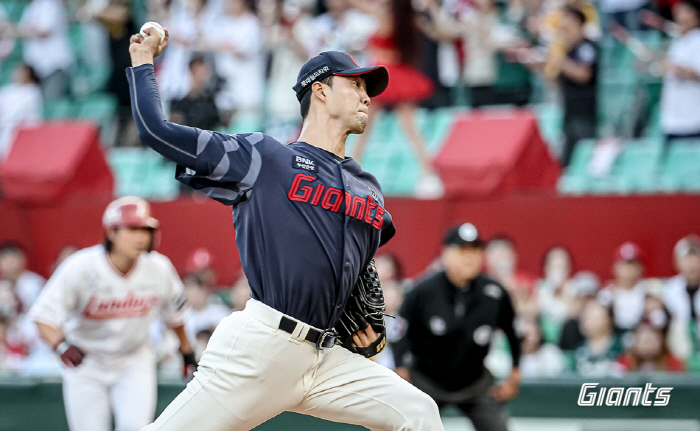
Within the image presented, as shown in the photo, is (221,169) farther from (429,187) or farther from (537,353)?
(429,187)

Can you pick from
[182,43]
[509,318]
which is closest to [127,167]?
[182,43]

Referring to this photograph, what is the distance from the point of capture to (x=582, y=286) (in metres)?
7.82

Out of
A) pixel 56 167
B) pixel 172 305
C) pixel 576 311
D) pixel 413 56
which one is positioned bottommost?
pixel 576 311

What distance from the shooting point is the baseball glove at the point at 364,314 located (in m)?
3.94

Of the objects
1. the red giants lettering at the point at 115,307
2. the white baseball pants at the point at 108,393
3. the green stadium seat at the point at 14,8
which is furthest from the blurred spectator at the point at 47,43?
the white baseball pants at the point at 108,393

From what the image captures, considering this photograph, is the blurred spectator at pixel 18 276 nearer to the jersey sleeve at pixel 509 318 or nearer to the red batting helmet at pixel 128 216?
the red batting helmet at pixel 128 216

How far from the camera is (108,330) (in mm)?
5922

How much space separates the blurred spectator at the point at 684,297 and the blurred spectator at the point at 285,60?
4.32 m

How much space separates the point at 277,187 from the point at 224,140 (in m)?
0.28

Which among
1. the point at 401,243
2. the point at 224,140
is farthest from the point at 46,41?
the point at 224,140

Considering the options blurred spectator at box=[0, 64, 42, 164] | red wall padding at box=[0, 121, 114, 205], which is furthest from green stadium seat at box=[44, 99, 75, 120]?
red wall padding at box=[0, 121, 114, 205]

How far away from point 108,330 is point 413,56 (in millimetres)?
4461

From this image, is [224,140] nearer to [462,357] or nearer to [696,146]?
[462,357]

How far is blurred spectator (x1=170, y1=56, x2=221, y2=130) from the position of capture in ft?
32.6
